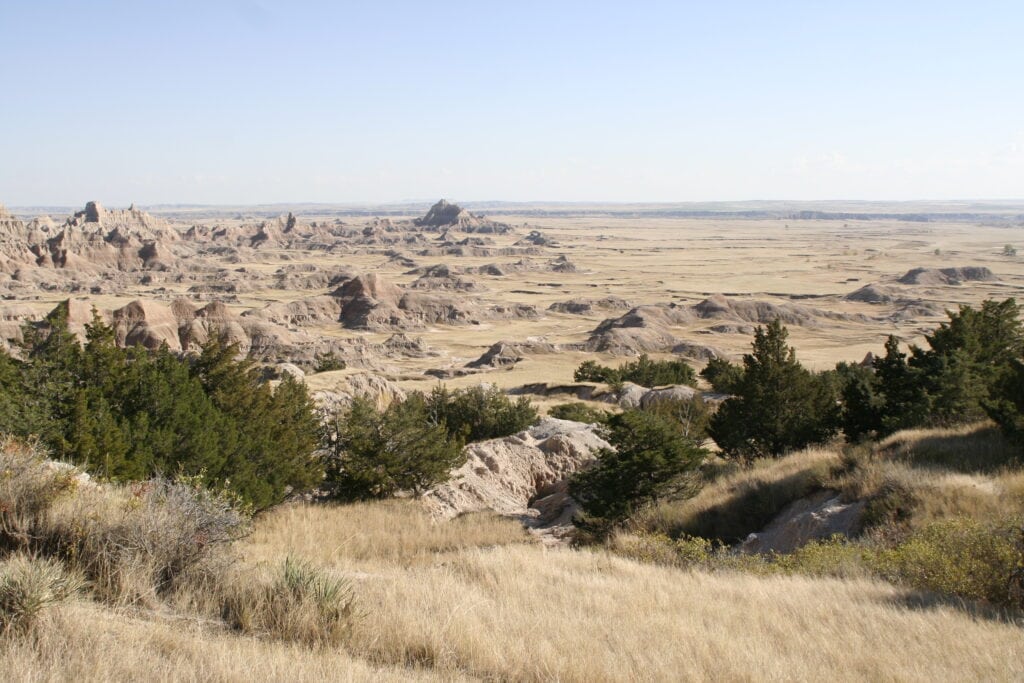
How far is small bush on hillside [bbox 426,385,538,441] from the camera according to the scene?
25.2 metres

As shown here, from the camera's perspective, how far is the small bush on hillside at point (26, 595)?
192 inches

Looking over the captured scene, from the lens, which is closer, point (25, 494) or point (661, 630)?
point (661, 630)

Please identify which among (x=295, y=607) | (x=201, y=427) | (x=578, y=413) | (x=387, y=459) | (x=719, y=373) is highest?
(x=295, y=607)

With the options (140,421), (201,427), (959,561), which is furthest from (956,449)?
(140,421)

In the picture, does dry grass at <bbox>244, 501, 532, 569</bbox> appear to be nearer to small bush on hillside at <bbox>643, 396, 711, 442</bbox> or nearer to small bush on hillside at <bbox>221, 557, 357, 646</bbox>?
small bush on hillside at <bbox>221, 557, 357, 646</bbox>

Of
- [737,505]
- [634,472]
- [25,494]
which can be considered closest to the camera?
[25,494]

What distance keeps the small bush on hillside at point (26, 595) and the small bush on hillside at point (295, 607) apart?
127 centimetres

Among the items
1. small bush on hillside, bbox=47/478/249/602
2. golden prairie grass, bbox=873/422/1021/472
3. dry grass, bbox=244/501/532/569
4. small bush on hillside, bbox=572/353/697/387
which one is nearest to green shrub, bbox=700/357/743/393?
small bush on hillside, bbox=572/353/697/387

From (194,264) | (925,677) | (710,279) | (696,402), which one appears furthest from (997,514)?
(194,264)

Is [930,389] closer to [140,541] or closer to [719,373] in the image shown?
[140,541]

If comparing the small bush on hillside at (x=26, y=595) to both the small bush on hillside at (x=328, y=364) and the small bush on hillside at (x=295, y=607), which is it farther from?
the small bush on hillside at (x=328, y=364)

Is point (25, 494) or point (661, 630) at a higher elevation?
point (25, 494)

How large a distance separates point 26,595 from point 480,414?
20981mm

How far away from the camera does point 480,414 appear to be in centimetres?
2581
